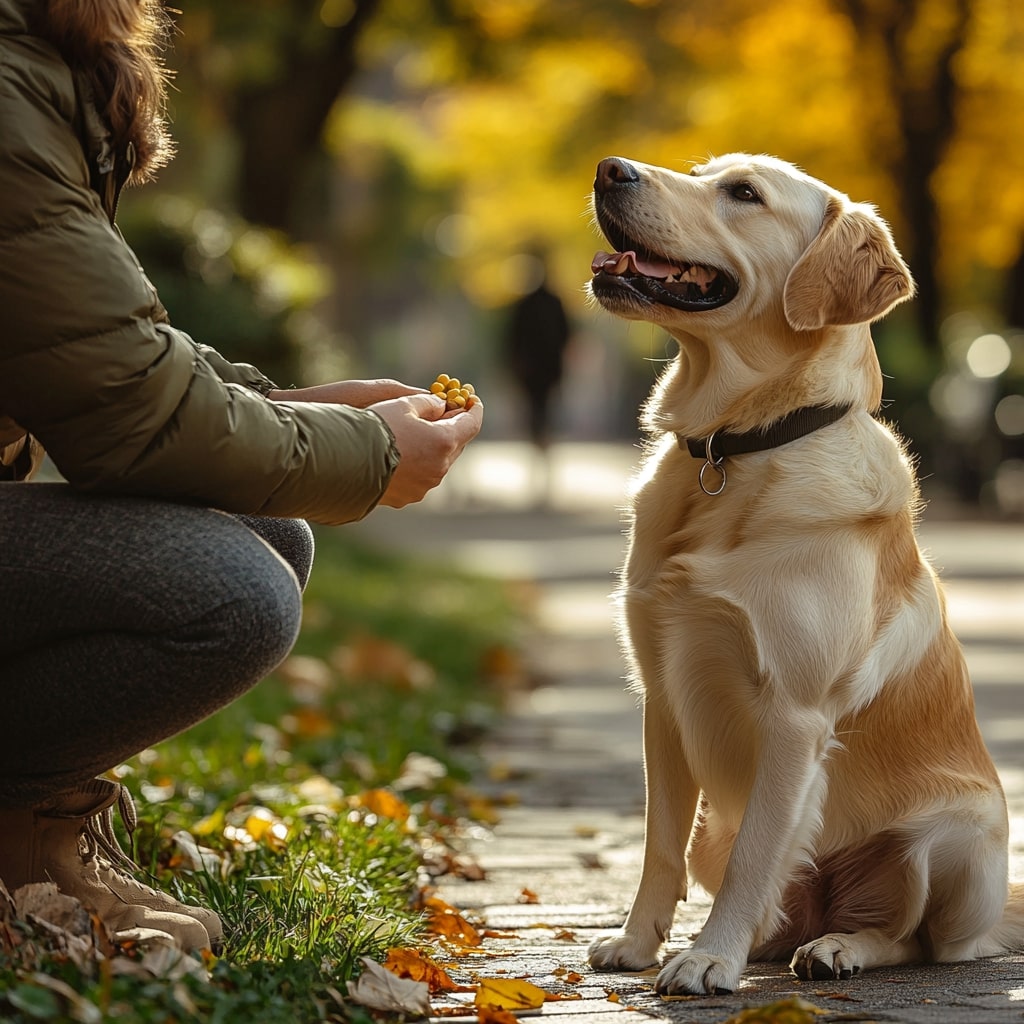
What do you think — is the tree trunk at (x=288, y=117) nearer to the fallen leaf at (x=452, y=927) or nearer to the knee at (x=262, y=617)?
the fallen leaf at (x=452, y=927)

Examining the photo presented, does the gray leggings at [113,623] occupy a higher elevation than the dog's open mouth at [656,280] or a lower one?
lower

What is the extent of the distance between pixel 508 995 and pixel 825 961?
2.49 ft

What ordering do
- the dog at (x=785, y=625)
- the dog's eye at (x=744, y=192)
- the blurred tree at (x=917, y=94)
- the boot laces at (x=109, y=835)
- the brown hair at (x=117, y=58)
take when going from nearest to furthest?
the brown hair at (x=117, y=58) → the boot laces at (x=109, y=835) → the dog at (x=785, y=625) → the dog's eye at (x=744, y=192) → the blurred tree at (x=917, y=94)

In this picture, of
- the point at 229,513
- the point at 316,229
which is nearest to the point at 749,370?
the point at 229,513

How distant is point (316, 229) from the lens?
2898cm

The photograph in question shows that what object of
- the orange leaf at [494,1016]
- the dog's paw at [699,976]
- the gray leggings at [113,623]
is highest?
the gray leggings at [113,623]

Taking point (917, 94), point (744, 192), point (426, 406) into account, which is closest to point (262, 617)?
point (426, 406)

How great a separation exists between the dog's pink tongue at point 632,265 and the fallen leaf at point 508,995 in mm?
1582

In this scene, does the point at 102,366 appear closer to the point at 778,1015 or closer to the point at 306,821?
the point at 778,1015

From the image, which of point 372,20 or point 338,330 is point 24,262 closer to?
point 372,20

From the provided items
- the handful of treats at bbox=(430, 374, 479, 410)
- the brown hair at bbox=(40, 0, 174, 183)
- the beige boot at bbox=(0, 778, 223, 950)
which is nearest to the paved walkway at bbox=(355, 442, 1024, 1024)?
the beige boot at bbox=(0, 778, 223, 950)

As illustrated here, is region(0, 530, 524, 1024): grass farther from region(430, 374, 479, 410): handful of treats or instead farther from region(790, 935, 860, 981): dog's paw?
region(430, 374, 479, 410): handful of treats

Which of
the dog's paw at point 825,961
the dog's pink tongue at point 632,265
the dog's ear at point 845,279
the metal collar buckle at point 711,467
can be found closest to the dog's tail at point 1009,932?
the dog's paw at point 825,961

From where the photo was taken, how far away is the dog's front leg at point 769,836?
3137mm
